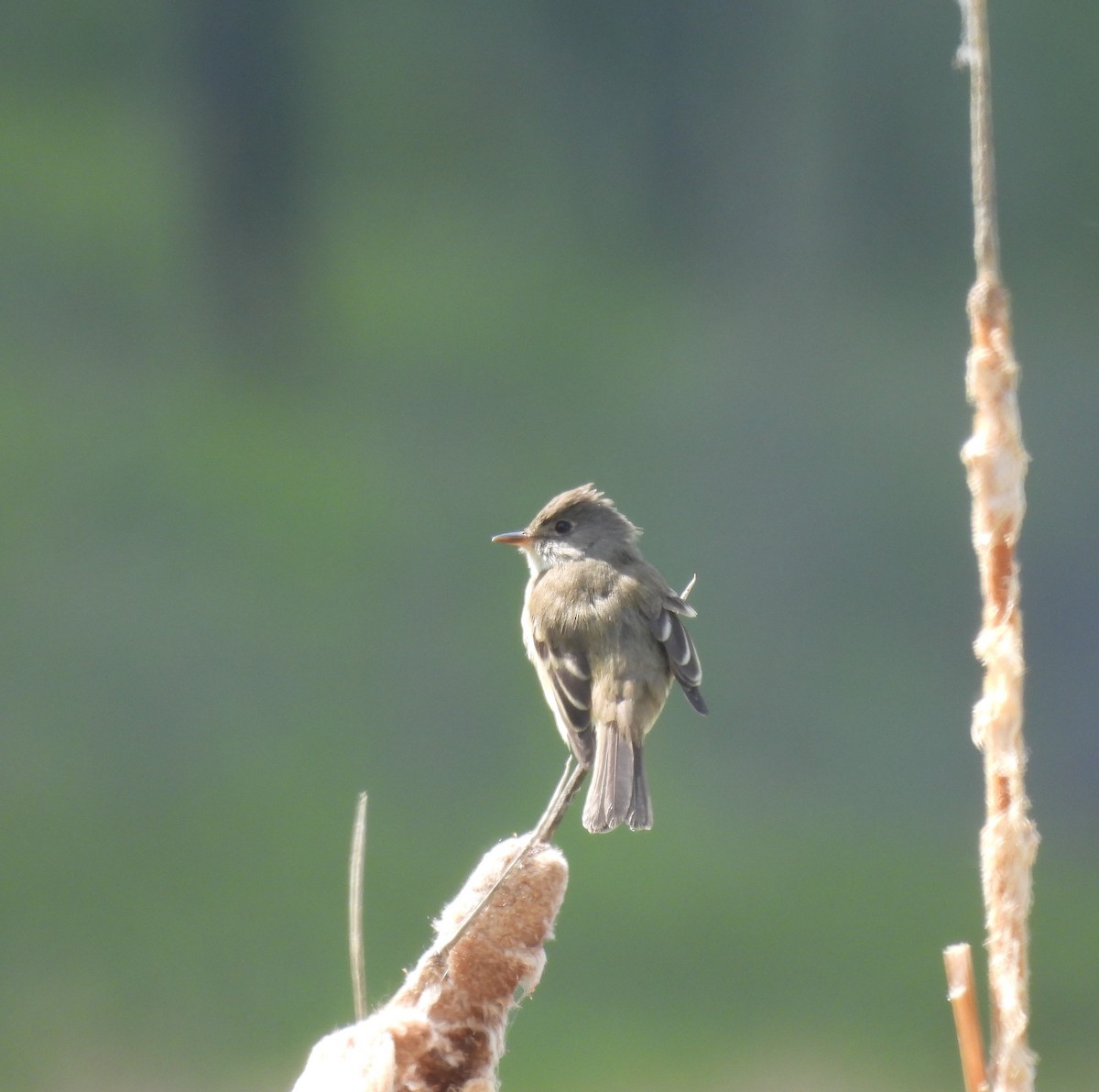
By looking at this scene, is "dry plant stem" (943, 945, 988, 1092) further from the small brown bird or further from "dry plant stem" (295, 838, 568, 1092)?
the small brown bird

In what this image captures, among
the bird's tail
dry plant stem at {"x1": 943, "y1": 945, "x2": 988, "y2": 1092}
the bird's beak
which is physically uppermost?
the bird's beak

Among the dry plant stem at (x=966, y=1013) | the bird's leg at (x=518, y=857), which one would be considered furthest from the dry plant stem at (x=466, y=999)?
the dry plant stem at (x=966, y=1013)

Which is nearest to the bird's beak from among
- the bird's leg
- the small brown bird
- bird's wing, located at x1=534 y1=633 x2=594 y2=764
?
the small brown bird

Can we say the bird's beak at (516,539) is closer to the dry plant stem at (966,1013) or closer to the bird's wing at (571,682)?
the bird's wing at (571,682)

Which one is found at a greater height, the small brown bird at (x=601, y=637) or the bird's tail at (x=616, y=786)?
the small brown bird at (x=601, y=637)

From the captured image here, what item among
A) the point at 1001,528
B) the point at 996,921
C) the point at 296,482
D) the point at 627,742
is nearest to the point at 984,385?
the point at 1001,528

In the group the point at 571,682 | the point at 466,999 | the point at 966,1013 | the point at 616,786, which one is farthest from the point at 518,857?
the point at 571,682

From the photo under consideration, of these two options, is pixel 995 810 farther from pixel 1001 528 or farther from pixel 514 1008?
pixel 514 1008
